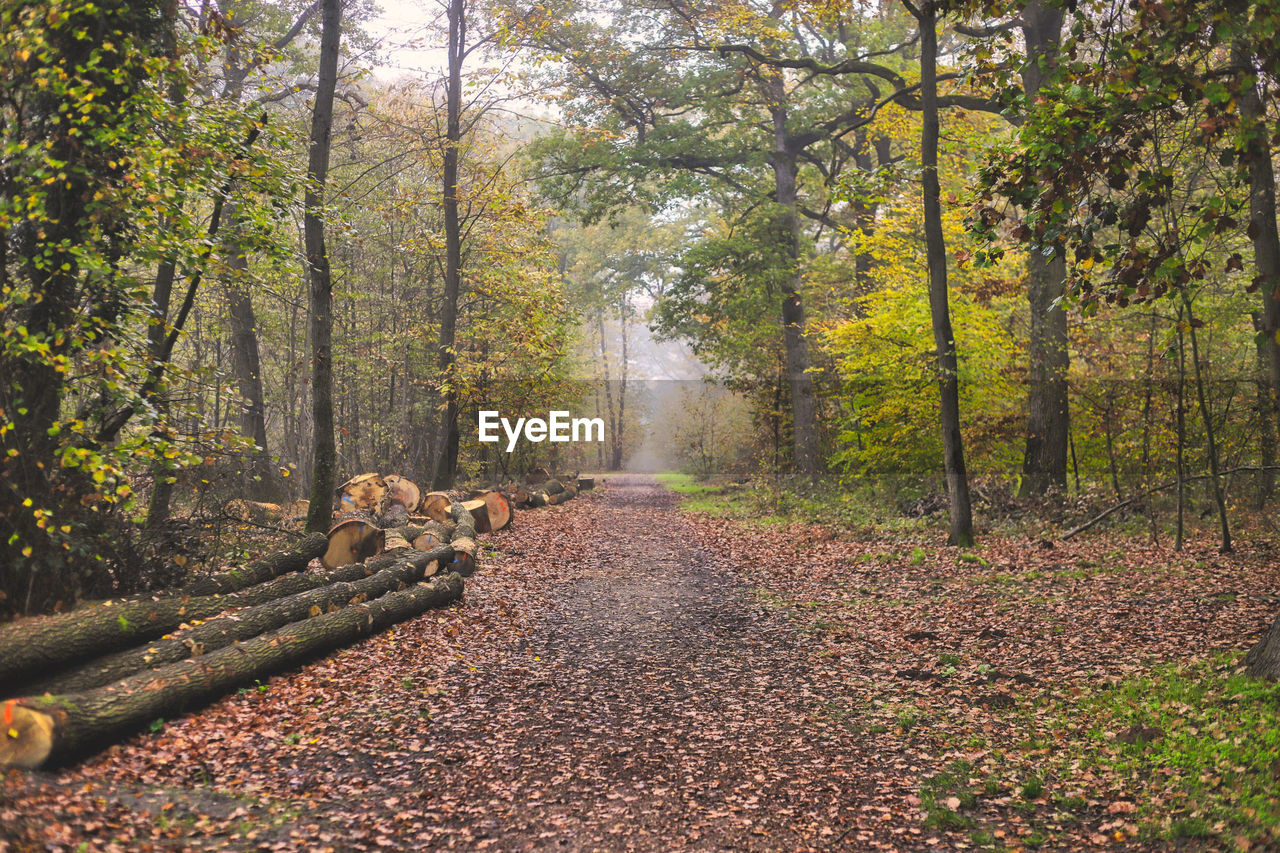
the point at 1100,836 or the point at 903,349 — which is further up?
the point at 903,349

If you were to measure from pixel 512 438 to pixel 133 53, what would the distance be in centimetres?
1640

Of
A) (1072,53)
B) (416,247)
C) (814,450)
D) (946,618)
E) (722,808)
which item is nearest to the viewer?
(722,808)

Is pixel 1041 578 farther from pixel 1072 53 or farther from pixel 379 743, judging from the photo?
pixel 379 743

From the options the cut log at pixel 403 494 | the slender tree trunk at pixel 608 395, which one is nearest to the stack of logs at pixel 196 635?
the cut log at pixel 403 494

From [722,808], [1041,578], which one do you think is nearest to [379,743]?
[722,808]

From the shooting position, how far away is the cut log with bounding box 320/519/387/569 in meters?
9.31

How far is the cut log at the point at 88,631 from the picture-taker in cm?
463

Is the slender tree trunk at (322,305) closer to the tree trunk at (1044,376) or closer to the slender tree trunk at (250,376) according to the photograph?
the slender tree trunk at (250,376)

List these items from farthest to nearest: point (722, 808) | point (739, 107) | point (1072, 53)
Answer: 1. point (739, 107)
2. point (1072, 53)
3. point (722, 808)

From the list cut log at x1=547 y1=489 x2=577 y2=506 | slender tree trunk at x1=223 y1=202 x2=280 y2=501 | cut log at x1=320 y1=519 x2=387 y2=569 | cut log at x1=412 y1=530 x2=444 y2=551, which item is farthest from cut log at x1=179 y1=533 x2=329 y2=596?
cut log at x1=547 y1=489 x2=577 y2=506

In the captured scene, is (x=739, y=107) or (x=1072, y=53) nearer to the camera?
(x=1072, y=53)

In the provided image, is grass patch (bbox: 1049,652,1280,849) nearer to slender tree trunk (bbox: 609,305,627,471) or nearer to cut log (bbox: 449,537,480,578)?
cut log (bbox: 449,537,480,578)

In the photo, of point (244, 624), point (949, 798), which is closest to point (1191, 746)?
point (949, 798)

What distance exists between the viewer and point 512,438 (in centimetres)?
2183
